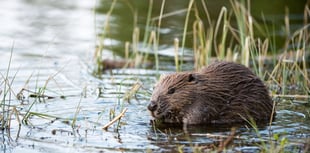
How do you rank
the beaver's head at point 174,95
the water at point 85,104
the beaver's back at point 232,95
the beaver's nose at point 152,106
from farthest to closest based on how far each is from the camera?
1. the beaver's back at point 232,95
2. the beaver's head at point 174,95
3. the beaver's nose at point 152,106
4. the water at point 85,104

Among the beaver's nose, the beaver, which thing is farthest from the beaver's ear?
the beaver's nose

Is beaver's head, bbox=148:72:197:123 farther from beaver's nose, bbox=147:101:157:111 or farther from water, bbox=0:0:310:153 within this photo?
water, bbox=0:0:310:153

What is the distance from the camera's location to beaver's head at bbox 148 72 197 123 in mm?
6551

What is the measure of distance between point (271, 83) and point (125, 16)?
5010 mm

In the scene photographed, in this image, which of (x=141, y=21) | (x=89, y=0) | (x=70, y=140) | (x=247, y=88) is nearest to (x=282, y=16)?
(x=141, y=21)

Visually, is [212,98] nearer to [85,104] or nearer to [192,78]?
[192,78]

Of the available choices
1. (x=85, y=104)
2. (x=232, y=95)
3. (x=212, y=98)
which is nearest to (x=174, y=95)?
(x=212, y=98)

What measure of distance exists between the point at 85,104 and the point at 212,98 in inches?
49.1

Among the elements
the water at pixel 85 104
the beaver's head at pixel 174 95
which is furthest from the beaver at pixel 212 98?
→ the water at pixel 85 104

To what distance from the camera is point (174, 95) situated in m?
6.60

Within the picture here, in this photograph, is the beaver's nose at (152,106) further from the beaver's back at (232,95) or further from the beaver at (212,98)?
the beaver's back at (232,95)

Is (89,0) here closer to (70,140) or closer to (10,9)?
(10,9)

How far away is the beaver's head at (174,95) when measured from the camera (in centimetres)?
655

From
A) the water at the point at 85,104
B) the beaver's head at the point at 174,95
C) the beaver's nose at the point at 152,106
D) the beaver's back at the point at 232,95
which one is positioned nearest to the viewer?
the water at the point at 85,104
